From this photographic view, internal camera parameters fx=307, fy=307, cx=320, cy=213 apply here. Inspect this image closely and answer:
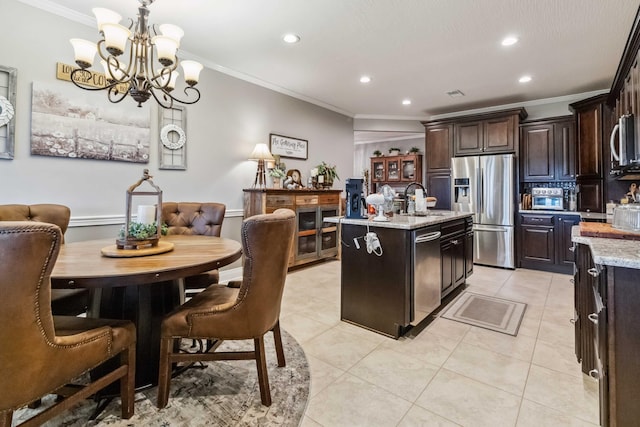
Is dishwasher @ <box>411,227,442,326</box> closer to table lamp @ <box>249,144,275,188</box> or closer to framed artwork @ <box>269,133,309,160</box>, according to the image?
table lamp @ <box>249,144,275,188</box>

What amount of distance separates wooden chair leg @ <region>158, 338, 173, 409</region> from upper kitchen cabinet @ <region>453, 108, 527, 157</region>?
4.96m

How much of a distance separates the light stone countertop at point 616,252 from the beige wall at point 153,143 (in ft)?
11.3

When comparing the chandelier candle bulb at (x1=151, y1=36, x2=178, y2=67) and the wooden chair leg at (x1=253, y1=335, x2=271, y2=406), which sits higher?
the chandelier candle bulb at (x1=151, y1=36, x2=178, y2=67)

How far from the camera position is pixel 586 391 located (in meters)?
1.70

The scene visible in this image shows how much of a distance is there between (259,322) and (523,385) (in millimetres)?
1556

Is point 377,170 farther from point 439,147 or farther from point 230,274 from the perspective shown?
point 230,274

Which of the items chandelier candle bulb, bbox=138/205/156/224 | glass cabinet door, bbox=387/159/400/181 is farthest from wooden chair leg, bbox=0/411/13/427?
glass cabinet door, bbox=387/159/400/181

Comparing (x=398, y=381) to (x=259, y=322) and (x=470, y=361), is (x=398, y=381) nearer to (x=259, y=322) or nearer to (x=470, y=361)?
(x=470, y=361)

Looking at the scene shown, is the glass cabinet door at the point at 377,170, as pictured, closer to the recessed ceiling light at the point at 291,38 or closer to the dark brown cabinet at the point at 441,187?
the dark brown cabinet at the point at 441,187

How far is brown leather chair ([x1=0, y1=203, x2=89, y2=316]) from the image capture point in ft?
5.79

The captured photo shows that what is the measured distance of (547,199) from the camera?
4.50 meters

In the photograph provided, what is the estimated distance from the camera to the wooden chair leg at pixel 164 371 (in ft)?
4.98

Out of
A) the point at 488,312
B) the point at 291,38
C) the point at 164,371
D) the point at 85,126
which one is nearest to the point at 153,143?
the point at 85,126

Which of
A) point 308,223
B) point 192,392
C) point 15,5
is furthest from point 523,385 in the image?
point 15,5
